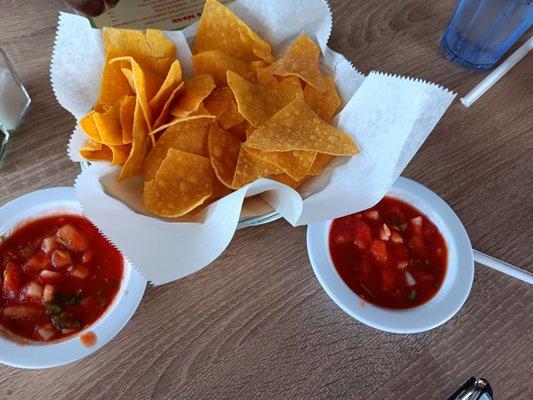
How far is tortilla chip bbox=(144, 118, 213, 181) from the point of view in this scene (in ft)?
3.09

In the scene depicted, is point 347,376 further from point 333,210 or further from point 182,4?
point 182,4

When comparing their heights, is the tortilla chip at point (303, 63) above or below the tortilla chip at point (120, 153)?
above

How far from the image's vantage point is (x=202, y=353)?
0.87 m

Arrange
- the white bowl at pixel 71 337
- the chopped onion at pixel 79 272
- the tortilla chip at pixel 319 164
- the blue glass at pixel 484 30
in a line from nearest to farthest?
the white bowl at pixel 71 337 < the chopped onion at pixel 79 272 < the tortilla chip at pixel 319 164 < the blue glass at pixel 484 30

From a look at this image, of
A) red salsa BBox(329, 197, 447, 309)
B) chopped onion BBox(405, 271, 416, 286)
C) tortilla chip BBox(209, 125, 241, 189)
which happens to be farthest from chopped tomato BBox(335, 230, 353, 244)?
tortilla chip BBox(209, 125, 241, 189)

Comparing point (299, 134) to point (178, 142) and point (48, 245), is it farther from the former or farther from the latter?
point (48, 245)

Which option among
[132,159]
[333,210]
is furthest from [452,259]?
[132,159]

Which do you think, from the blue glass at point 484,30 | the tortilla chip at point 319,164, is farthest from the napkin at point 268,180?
the blue glass at point 484,30

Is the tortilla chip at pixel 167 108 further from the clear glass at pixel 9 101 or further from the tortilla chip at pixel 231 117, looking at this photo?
the clear glass at pixel 9 101

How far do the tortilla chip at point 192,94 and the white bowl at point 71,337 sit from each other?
261mm

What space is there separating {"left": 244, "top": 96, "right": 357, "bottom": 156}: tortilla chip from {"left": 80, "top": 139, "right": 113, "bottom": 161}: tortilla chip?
0.27 m

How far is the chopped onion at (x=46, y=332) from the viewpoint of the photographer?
2.65 ft

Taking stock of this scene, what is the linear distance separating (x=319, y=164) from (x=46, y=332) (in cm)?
58

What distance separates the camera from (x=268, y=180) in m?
0.87
